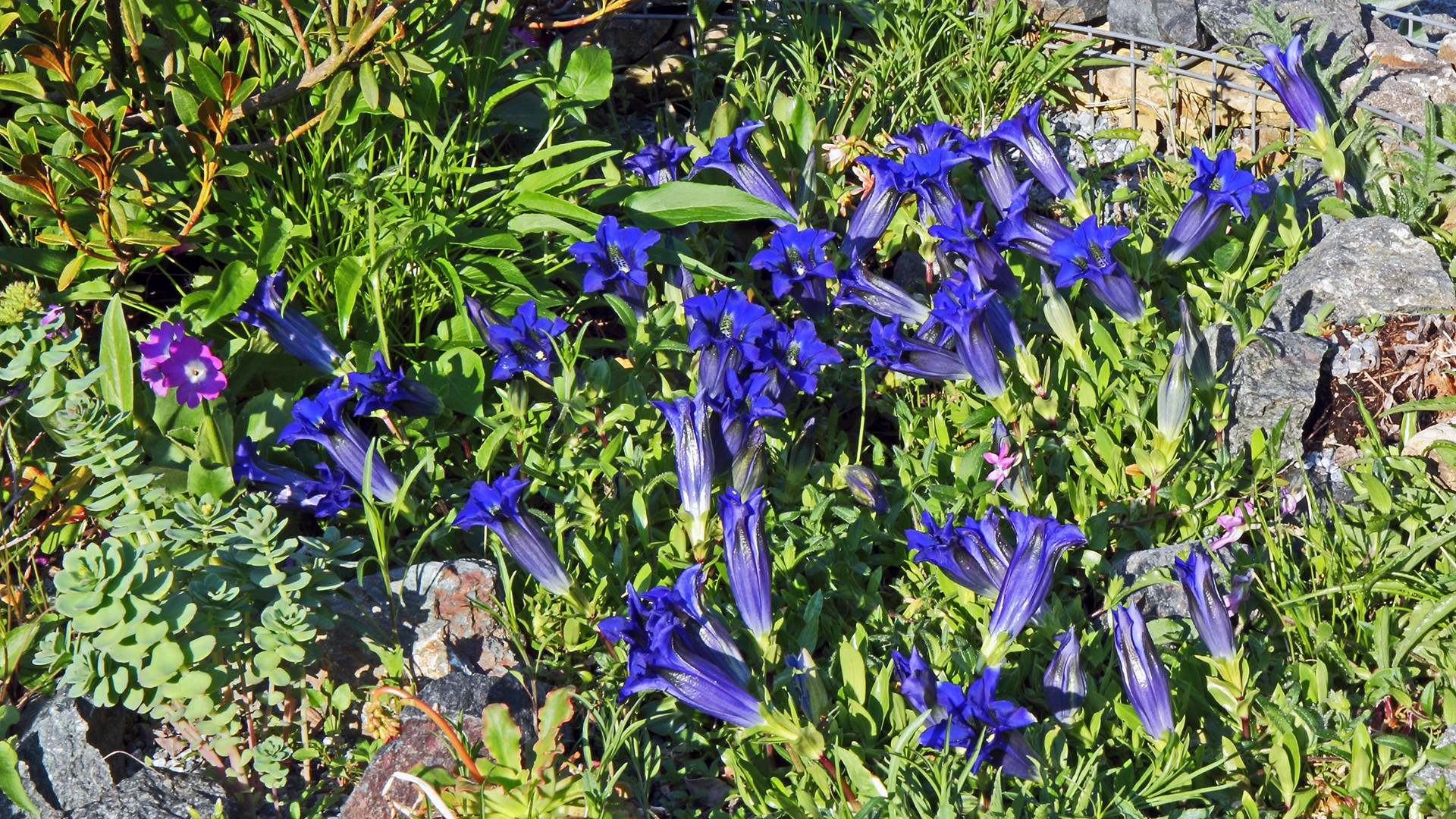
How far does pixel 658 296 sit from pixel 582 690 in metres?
1.32

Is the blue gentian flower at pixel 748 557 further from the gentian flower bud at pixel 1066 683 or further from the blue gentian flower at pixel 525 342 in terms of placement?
the blue gentian flower at pixel 525 342

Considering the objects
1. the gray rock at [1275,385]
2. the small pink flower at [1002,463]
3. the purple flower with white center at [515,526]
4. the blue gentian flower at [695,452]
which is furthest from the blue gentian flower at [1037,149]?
the purple flower with white center at [515,526]

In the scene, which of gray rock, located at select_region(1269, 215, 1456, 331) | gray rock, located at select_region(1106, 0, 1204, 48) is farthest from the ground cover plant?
gray rock, located at select_region(1106, 0, 1204, 48)

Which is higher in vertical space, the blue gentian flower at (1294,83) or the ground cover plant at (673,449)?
the blue gentian flower at (1294,83)

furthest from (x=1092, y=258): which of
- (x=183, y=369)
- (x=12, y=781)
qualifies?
(x=12, y=781)

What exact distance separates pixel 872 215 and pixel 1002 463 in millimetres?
1021

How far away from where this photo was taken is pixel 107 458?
7.77ft

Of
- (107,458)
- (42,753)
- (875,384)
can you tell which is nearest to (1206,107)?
(875,384)

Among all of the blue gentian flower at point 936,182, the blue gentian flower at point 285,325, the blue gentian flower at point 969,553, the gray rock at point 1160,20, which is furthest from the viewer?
the gray rock at point 1160,20

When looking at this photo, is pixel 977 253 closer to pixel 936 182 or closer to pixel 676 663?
pixel 936 182

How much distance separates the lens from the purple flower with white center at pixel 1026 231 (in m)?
3.03

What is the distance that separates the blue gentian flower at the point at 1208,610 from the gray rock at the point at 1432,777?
36 cm

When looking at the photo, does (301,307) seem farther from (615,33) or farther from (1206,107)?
(1206,107)

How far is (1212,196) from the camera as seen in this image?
297 cm
